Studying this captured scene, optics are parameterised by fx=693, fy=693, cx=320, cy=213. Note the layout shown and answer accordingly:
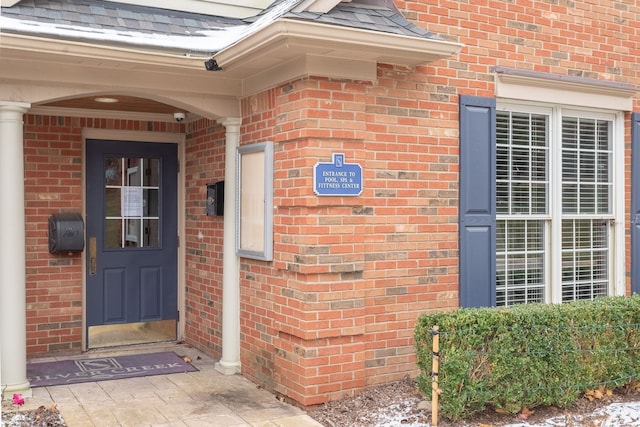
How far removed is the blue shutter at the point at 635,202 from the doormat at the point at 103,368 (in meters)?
4.75

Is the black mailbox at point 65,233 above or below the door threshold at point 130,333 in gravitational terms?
above

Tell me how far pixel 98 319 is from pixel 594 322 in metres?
5.06

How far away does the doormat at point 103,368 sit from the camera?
6356 millimetres

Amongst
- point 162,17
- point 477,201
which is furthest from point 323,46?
point 477,201

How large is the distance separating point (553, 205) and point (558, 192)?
0.46ft

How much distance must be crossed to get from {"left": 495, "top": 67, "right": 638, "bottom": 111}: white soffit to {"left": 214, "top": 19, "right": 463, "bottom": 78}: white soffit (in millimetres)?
1134

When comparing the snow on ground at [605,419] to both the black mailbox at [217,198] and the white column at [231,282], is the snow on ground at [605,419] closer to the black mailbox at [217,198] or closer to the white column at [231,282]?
the white column at [231,282]

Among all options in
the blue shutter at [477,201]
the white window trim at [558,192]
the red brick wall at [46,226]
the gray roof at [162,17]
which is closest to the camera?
the gray roof at [162,17]

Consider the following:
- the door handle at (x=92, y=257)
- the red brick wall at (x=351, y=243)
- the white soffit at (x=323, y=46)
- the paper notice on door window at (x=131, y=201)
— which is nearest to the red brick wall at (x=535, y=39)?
the red brick wall at (x=351, y=243)

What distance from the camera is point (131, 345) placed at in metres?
7.75

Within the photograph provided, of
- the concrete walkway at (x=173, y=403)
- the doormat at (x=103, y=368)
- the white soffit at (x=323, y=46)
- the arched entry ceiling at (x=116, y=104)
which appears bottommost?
the concrete walkway at (x=173, y=403)

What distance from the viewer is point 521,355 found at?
5.26m

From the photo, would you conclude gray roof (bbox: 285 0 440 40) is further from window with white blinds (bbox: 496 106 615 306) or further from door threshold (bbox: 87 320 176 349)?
door threshold (bbox: 87 320 176 349)

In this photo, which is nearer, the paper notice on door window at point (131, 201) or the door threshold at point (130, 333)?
the door threshold at point (130, 333)
